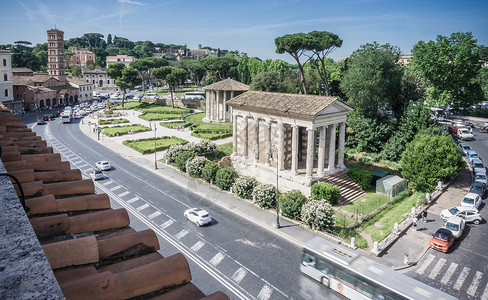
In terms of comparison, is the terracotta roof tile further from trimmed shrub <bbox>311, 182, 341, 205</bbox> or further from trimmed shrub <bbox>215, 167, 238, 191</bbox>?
trimmed shrub <bbox>215, 167, 238, 191</bbox>

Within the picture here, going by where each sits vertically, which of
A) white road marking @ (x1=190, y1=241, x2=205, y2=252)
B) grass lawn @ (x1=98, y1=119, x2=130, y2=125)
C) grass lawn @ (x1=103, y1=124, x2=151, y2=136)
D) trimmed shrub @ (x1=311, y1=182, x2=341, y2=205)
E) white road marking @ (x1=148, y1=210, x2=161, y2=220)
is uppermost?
grass lawn @ (x1=98, y1=119, x2=130, y2=125)

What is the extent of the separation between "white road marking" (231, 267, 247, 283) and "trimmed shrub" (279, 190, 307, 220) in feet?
30.5

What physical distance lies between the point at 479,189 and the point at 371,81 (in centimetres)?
2031

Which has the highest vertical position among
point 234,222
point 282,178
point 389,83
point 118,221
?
point 389,83

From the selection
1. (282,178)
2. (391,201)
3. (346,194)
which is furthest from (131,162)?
(391,201)

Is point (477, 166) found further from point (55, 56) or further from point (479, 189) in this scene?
point (55, 56)

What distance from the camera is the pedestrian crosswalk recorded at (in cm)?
2258

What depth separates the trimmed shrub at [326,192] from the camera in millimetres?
34469

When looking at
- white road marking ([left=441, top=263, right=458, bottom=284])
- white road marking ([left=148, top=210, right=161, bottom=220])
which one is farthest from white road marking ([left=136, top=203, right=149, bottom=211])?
white road marking ([left=441, top=263, right=458, bottom=284])

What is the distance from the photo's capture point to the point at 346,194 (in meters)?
37.5

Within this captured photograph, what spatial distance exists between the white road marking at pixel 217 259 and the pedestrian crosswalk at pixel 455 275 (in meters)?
13.6

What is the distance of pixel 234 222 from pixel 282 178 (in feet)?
29.7

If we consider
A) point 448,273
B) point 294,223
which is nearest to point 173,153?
point 294,223

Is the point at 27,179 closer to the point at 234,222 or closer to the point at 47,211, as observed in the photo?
the point at 47,211
